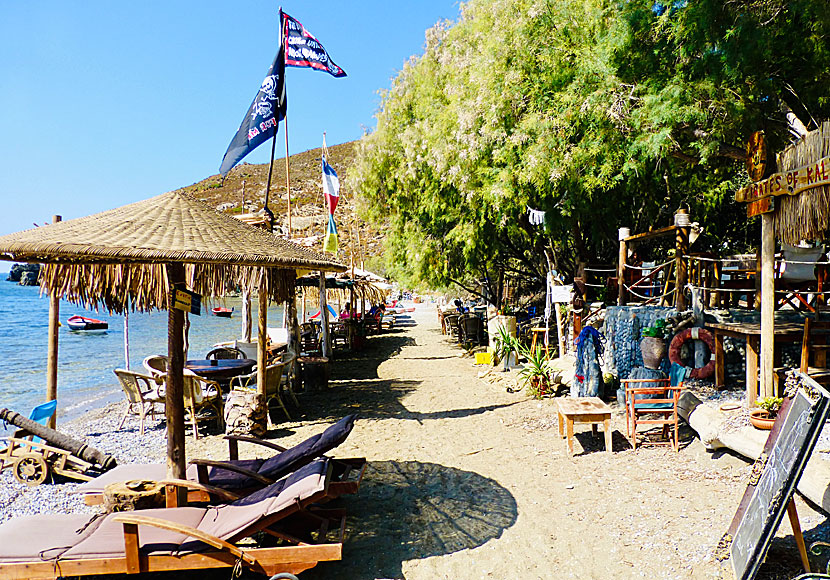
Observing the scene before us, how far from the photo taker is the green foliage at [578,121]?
23.6 ft

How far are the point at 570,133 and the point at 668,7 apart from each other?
2.45m

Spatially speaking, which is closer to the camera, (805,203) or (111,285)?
(805,203)

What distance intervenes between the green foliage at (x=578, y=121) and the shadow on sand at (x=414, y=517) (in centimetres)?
520

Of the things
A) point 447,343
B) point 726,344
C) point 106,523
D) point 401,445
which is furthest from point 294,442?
point 447,343

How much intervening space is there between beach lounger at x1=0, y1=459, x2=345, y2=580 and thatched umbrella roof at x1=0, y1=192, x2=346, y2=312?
1764 millimetres

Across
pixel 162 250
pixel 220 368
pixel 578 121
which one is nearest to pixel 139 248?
pixel 162 250

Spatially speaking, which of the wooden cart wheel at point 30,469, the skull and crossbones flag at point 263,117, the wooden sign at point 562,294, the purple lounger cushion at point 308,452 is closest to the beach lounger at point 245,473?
the purple lounger cushion at point 308,452

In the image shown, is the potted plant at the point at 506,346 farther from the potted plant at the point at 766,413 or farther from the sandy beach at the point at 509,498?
the potted plant at the point at 766,413

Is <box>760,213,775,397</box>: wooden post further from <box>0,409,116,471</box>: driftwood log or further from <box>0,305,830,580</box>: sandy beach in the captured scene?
<box>0,409,116,471</box>: driftwood log

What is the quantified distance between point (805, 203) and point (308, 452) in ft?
17.2

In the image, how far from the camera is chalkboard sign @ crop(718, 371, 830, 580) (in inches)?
114

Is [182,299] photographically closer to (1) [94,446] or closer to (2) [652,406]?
(1) [94,446]

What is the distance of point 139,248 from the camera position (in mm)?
3852

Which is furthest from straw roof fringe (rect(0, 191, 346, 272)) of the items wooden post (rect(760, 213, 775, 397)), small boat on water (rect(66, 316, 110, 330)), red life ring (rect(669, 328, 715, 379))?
small boat on water (rect(66, 316, 110, 330))
